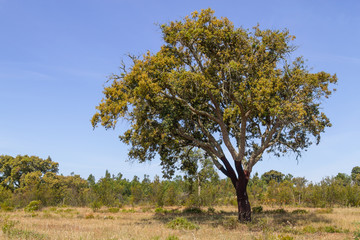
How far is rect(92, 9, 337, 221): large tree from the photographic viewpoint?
18875 mm

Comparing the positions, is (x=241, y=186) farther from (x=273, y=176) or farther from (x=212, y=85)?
(x=273, y=176)

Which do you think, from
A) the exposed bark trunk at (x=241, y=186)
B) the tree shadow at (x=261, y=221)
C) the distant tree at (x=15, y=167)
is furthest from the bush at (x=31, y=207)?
the distant tree at (x=15, y=167)

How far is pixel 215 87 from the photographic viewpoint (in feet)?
64.9

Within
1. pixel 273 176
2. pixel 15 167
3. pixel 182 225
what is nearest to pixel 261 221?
pixel 182 225

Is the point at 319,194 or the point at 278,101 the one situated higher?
the point at 278,101

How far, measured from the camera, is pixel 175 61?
20.9 m

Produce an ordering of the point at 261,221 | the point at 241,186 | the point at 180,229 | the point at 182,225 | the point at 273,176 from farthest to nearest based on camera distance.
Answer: the point at 273,176 → the point at 241,186 → the point at 261,221 → the point at 182,225 → the point at 180,229

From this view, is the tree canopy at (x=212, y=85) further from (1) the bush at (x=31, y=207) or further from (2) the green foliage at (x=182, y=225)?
(1) the bush at (x=31, y=207)

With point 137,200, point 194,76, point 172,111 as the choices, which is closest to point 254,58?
point 194,76

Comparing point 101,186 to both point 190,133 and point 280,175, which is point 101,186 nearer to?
point 190,133

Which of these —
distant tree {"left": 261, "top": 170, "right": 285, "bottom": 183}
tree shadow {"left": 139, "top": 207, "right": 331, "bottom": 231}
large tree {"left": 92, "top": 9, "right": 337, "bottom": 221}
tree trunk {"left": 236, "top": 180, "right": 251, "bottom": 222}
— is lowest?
tree shadow {"left": 139, "top": 207, "right": 331, "bottom": 231}

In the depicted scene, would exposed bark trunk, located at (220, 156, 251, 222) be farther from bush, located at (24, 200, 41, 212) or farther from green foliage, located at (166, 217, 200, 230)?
bush, located at (24, 200, 41, 212)

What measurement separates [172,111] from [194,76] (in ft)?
10.9

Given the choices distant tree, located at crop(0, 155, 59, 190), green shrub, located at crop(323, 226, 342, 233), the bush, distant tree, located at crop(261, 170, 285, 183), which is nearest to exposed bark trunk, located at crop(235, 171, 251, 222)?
green shrub, located at crop(323, 226, 342, 233)
